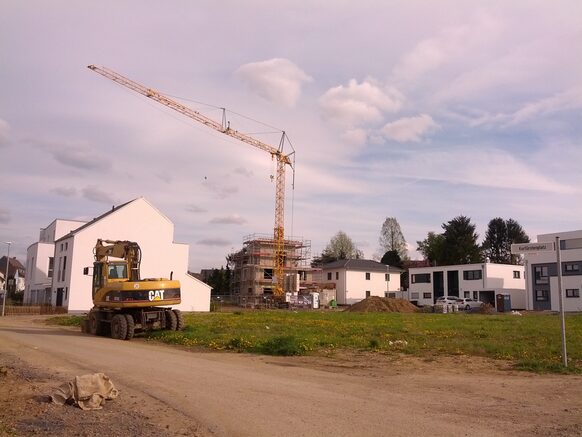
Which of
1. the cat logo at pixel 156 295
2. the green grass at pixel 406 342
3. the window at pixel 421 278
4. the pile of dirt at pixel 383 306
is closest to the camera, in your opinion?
the green grass at pixel 406 342

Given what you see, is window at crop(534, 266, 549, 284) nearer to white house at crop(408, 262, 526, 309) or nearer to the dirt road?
white house at crop(408, 262, 526, 309)

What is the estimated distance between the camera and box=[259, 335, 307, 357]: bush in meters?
18.6

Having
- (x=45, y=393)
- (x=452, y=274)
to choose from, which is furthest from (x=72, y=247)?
(x=452, y=274)

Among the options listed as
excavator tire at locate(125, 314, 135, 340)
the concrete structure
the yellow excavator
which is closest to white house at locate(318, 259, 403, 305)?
the concrete structure

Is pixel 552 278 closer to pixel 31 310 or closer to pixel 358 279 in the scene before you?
pixel 358 279

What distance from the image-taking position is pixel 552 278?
230 ft

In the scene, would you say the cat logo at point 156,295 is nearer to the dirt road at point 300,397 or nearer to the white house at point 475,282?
the dirt road at point 300,397

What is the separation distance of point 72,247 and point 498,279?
59984mm

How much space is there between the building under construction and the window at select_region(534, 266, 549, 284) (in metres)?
35.6

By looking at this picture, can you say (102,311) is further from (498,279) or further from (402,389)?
(498,279)

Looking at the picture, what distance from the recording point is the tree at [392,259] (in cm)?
12181

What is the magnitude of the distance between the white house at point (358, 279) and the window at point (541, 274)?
27.7 m

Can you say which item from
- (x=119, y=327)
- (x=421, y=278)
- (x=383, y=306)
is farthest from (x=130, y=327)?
(x=421, y=278)

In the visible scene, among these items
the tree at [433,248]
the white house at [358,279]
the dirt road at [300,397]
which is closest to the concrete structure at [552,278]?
the white house at [358,279]
